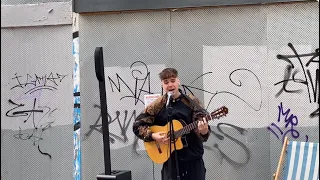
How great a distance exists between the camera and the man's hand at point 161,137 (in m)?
5.78

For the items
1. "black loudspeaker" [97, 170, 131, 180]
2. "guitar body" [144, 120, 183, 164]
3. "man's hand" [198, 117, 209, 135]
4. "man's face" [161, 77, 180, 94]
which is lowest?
"black loudspeaker" [97, 170, 131, 180]

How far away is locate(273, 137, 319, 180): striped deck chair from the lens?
6.36m

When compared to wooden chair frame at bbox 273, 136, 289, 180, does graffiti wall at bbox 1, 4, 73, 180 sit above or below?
above

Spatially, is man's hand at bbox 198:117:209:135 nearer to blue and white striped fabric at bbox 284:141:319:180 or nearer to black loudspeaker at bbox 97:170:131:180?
black loudspeaker at bbox 97:170:131:180

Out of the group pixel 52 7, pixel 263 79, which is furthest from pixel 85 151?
pixel 263 79

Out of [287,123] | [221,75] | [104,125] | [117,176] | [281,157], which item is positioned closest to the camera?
[117,176]

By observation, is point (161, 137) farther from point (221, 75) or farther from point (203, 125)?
point (221, 75)

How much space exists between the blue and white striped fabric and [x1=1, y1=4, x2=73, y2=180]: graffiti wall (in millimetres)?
2843

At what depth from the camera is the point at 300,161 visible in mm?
6434

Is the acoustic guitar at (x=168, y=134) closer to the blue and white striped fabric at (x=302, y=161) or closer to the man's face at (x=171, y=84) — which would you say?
the man's face at (x=171, y=84)

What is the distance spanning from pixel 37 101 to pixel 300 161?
11.3ft

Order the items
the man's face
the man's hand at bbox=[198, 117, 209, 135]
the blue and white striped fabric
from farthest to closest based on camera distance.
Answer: the blue and white striped fabric < the man's face < the man's hand at bbox=[198, 117, 209, 135]

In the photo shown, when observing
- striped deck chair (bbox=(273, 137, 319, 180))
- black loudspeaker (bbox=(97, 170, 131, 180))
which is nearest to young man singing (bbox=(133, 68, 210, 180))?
black loudspeaker (bbox=(97, 170, 131, 180))

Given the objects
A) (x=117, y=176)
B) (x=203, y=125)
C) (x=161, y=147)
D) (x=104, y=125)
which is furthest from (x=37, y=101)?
(x=203, y=125)
